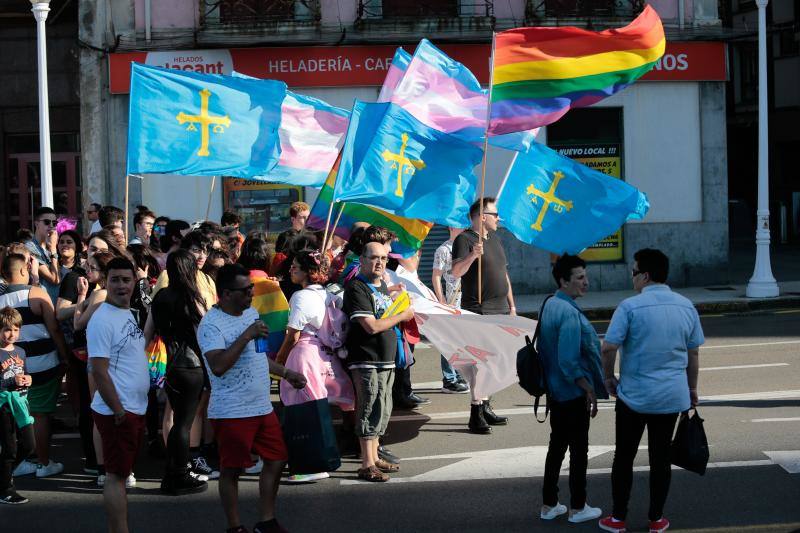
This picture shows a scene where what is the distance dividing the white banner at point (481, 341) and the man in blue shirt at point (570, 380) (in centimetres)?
194

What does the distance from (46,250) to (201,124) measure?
2.52 metres

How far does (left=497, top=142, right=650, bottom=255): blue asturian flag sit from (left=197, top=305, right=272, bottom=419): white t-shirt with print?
3.38 metres

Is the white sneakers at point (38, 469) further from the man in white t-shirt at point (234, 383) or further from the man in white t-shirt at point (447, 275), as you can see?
the man in white t-shirt at point (447, 275)

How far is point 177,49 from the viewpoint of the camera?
1991 centimetres

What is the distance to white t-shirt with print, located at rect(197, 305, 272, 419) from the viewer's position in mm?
6754

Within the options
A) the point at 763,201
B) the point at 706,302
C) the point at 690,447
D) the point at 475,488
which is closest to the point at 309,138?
the point at 475,488

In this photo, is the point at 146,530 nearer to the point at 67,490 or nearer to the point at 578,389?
the point at 67,490

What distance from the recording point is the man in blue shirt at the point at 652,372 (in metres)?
6.84

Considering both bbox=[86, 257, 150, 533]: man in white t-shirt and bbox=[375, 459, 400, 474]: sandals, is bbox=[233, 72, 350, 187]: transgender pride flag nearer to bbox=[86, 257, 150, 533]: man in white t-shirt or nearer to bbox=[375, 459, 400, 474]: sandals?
bbox=[375, 459, 400, 474]: sandals

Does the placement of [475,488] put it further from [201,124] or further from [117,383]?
[201,124]

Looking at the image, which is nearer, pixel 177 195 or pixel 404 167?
pixel 404 167

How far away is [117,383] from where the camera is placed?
6.74m

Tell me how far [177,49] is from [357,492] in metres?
13.3

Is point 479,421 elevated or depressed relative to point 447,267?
depressed
